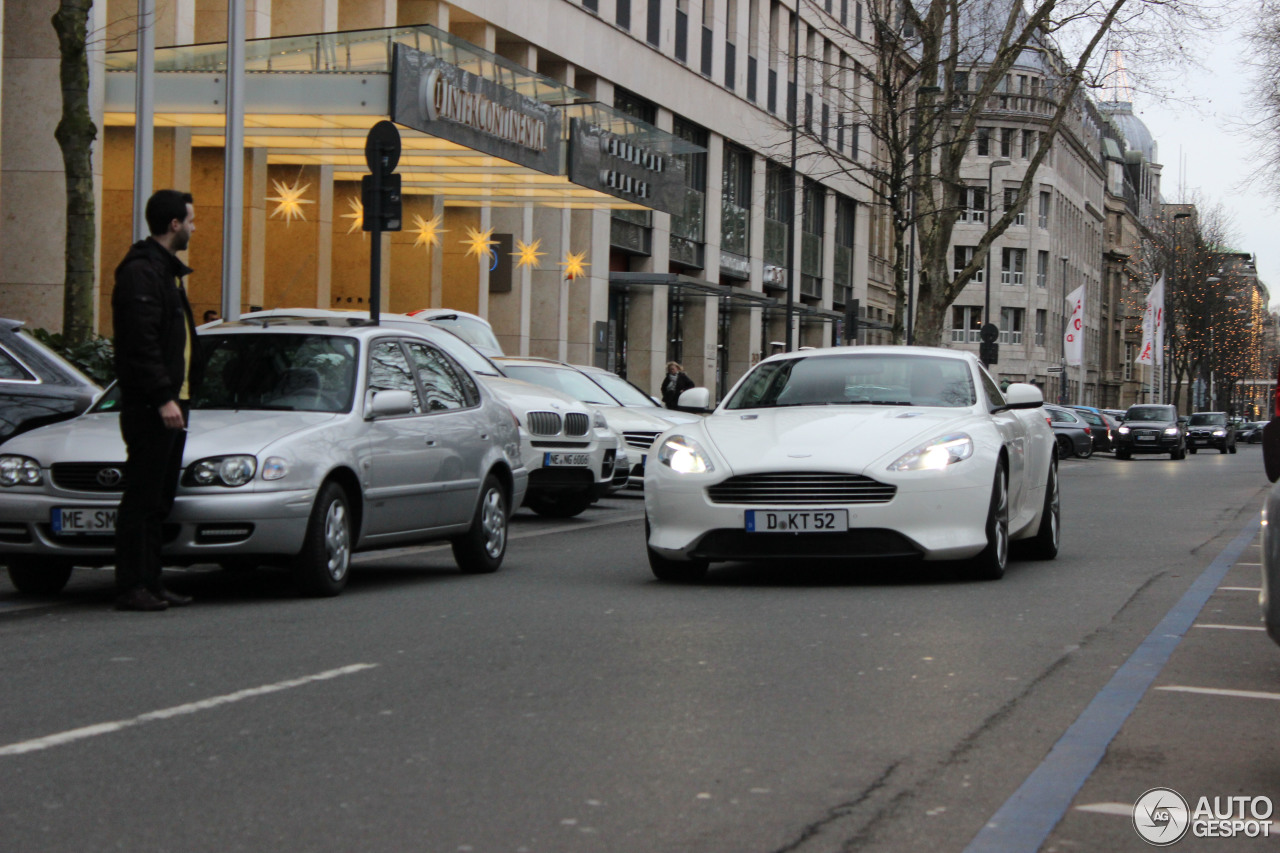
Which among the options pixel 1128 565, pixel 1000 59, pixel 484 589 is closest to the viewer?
pixel 484 589

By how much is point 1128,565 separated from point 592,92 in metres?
28.8

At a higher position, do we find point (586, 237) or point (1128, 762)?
point (586, 237)

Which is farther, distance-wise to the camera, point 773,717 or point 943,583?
point 943,583

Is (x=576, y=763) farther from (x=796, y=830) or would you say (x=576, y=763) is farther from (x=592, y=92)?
(x=592, y=92)

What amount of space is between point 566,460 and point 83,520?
24.4 ft

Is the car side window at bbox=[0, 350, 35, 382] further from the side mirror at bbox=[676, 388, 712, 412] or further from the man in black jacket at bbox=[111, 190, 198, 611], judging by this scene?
the side mirror at bbox=[676, 388, 712, 412]

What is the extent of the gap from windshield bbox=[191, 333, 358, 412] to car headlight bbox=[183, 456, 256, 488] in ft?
2.93

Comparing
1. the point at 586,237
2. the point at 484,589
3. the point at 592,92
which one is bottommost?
the point at 484,589

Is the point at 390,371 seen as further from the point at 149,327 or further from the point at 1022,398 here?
the point at 1022,398

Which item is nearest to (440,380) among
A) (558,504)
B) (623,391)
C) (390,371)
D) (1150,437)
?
(390,371)

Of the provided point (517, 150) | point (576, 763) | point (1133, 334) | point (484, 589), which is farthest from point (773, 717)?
point (1133, 334)

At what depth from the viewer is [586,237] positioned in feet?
129

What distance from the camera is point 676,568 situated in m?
10.7

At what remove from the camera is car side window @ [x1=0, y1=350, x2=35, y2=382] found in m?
10.6
